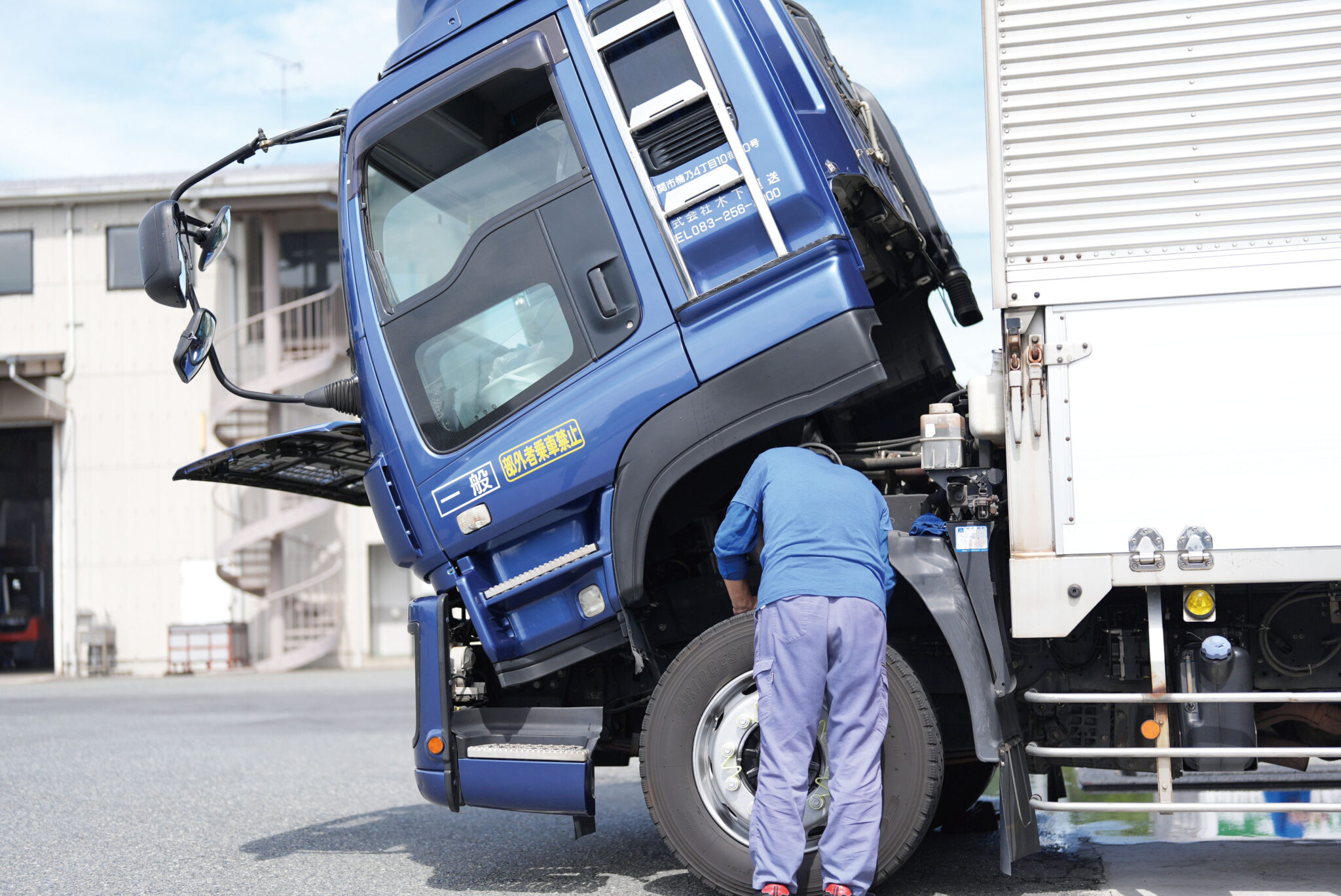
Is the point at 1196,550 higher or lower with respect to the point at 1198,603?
higher

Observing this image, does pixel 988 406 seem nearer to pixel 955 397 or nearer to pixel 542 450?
pixel 955 397

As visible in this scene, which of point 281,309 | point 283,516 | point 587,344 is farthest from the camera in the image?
point 281,309

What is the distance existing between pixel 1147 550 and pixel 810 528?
1048 mm

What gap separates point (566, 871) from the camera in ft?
16.6

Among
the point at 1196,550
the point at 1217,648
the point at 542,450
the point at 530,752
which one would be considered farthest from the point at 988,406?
the point at 530,752

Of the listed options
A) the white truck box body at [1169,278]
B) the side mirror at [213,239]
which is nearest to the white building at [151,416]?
the side mirror at [213,239]

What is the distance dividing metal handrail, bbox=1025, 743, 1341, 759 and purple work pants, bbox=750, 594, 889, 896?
63 cm

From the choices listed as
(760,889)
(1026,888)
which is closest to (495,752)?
(760,889)

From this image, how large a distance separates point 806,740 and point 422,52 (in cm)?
299

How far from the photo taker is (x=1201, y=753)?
3.81m

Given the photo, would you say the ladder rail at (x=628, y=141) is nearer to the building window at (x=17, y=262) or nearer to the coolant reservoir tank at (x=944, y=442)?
the coolant reservoir tank at (x=944, y=442)

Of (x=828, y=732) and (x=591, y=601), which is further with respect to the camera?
(x=591, y=601)

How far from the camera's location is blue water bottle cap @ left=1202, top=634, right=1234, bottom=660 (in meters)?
3.87

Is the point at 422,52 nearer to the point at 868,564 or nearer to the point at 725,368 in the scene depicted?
the point at 725,368
